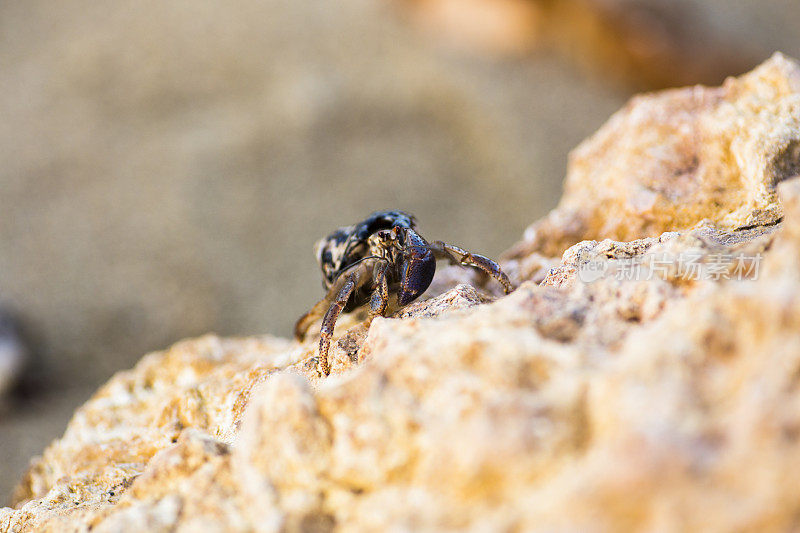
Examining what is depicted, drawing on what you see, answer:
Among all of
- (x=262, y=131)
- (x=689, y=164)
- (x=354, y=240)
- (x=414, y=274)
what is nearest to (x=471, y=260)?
(x=414, y=274)

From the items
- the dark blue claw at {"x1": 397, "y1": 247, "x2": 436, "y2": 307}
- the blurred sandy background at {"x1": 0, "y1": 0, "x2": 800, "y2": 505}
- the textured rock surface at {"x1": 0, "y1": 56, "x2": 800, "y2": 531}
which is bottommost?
the textured rock surface at {"x1": 0, "y1": 56, "x2": 800, "y2": 531}

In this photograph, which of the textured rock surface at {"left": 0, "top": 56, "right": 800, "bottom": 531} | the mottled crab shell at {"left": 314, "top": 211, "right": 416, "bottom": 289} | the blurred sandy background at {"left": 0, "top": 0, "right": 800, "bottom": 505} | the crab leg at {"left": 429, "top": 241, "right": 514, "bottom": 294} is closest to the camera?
the textured rock surface at {"left": 0, "top": 56, "right": 800, "bottom": 531}

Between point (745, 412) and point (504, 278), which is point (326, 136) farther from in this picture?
point (745, 412)

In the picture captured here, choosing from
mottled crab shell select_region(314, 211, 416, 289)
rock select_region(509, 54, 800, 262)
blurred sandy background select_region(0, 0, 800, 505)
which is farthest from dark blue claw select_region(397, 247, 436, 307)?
blurred sandy background select_region(0, 0, 800, 505)

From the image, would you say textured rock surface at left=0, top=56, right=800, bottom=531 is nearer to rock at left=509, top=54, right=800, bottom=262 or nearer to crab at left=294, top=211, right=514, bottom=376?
crab at left=294, top=211, right=514, bottom=376

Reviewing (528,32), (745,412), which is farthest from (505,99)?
(745,412)

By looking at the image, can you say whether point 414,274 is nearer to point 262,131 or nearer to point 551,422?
point 551,422
